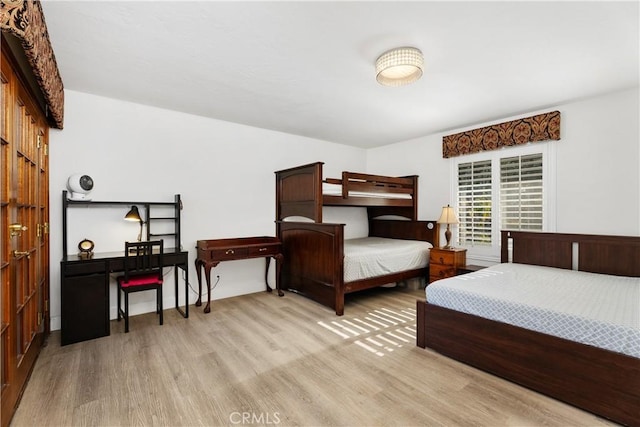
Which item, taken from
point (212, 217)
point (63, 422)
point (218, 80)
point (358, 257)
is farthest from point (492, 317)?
point (212, 217)

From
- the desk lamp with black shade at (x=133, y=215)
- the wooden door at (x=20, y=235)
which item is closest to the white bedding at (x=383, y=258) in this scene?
the desk lamp with black shade at (x=133, y=215)

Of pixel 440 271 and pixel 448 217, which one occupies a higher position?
pixel 448 217

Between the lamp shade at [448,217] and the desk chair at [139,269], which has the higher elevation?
the lamp shade at [448,217]

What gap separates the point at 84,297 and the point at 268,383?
6.10 feet

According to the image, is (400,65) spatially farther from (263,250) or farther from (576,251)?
(576,251)

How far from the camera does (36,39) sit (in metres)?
1.57

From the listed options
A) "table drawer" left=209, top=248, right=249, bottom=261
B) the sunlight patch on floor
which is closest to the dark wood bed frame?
the sunlight patch on floor

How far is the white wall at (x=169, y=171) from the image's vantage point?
2.96 metres

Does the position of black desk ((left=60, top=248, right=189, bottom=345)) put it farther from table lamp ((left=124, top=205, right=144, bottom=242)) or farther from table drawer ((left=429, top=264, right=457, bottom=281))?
table drawer ((left=429, top=264, right=457, bottom=281))

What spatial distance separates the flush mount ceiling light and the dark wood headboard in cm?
242

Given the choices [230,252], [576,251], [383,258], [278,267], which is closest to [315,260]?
[278,267]

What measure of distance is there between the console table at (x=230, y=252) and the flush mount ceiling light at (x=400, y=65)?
7.78 ft

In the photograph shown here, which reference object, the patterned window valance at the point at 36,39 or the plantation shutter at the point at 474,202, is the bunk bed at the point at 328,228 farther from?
the patterned window valance at the point at 36,39

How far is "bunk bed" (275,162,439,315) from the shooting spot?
3.34 m
